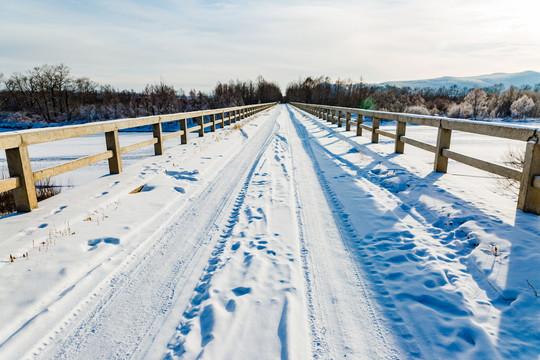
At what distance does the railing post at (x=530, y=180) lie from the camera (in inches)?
156

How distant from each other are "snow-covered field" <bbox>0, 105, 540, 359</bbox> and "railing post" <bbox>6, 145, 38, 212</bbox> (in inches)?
7.5

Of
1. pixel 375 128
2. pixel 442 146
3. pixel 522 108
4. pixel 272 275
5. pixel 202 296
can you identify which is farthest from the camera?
pixel 522 108

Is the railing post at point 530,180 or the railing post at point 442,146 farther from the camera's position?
the railing post at point 442,146

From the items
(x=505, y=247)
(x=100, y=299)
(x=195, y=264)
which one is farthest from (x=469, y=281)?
(x=100, y=299)

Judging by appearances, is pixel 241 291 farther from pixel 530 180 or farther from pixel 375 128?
pixel 375 128

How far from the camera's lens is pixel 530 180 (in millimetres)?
4012

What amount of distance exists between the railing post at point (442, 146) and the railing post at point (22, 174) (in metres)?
7.11

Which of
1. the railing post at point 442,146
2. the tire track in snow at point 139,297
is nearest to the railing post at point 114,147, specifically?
the tire track in snow at point 139,297

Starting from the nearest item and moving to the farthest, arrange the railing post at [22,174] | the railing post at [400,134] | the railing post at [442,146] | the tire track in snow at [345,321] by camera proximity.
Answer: the tire track in snow at [345,321]
the railing post at [22,174]
the railing post at [442,146]
the railing post at [400,134]

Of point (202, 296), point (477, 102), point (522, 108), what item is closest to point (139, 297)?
point (202, 296)

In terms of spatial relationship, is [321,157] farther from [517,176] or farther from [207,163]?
[517,176]

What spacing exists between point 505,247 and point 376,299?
69.7 inches

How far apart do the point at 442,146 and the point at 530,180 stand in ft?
7.99

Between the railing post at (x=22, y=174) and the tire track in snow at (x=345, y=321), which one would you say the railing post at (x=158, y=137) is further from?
the tire track in snow at (x=345, y=321)
